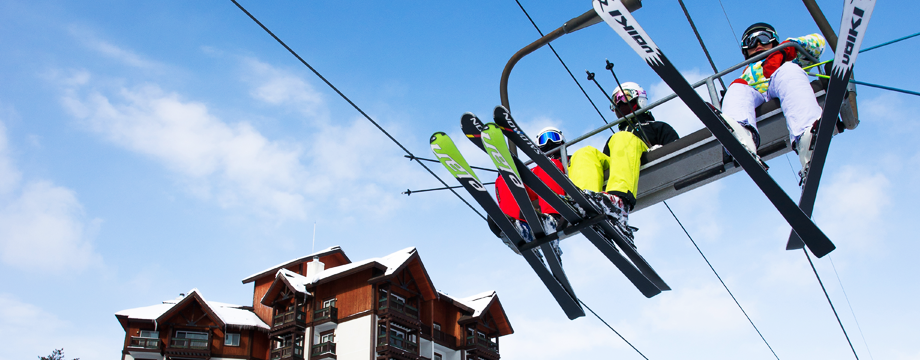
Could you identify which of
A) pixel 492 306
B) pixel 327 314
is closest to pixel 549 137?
pixel 327 314

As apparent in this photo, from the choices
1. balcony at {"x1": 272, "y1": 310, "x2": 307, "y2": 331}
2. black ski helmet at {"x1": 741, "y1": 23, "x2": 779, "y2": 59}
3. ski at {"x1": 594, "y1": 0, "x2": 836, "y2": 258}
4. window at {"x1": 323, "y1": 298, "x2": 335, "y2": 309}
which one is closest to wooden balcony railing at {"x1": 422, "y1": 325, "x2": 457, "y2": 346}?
window at {"x1": 323, "y1": 298, "x2": 335, "y2": 309}

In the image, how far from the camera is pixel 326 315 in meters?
28.7

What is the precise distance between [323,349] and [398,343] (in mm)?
3255

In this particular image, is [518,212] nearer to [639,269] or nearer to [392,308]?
[639,269]

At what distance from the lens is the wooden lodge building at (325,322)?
27859 mm

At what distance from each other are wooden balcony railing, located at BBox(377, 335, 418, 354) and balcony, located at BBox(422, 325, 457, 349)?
1.40 meters

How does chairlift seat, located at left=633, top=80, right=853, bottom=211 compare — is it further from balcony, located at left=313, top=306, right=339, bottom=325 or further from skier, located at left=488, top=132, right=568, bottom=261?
balcony, located at left=313, top=306, right=339, bottom=325

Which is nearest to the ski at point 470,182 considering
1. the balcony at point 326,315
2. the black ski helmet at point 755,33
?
the black ski helmet at point 755,33

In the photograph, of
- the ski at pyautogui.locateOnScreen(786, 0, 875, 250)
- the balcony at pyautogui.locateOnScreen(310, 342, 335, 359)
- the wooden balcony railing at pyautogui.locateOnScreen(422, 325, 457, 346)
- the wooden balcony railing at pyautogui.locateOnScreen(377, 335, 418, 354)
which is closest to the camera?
the ski at pyautogui.locateOnScreen(786, 0, 875, 250)

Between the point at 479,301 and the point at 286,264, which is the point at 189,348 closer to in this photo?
the point at 286,264

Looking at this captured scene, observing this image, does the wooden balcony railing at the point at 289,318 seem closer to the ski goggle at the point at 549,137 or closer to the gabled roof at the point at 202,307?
the gabled roof at the point at 202,307

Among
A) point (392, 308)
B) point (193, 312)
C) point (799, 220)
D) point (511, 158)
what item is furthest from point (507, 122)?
point (193, 312)

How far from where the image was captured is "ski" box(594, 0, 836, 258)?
4695mm

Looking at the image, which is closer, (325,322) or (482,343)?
(325,322)
